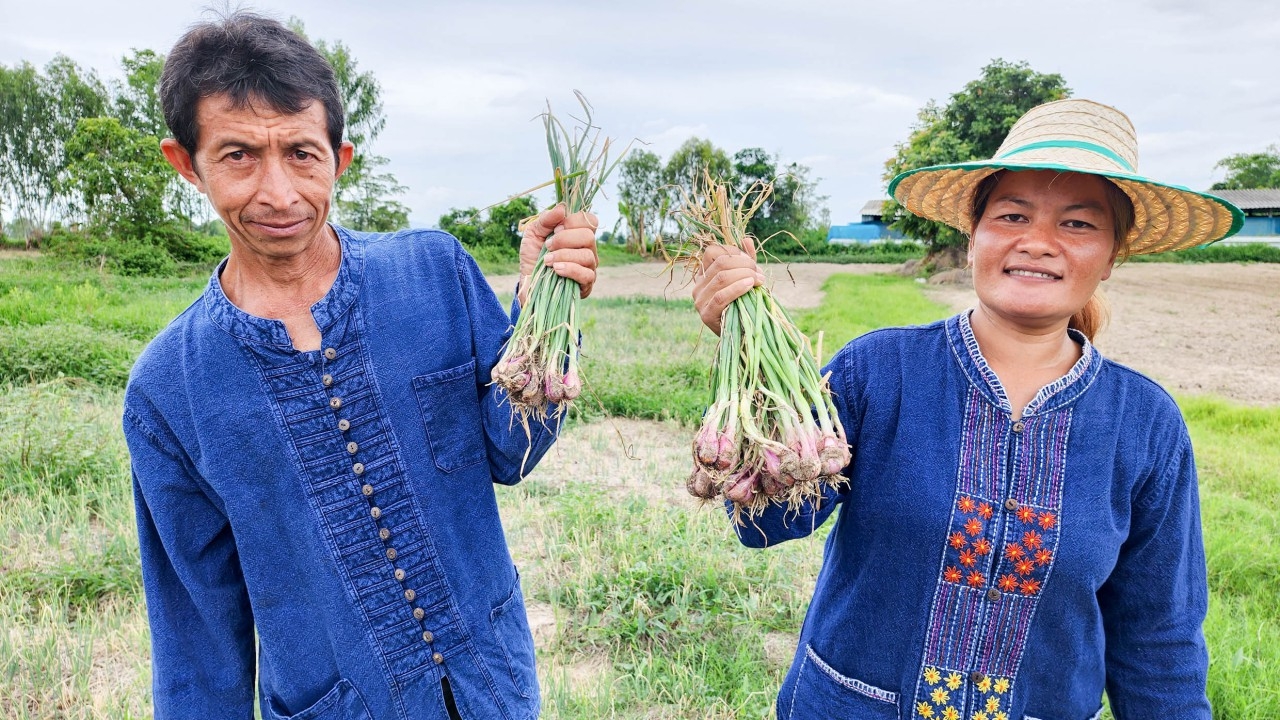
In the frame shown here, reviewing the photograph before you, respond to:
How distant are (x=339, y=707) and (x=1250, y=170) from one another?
77351 millimetres

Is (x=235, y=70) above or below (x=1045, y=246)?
above

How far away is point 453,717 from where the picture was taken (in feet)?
5.54

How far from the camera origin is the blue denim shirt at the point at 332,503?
1.52m

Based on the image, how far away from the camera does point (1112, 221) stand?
153cm

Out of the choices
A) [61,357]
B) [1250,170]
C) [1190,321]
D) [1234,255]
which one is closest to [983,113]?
[1190,321]

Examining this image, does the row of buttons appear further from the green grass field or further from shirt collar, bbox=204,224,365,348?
the green grass field

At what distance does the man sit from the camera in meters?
1.46

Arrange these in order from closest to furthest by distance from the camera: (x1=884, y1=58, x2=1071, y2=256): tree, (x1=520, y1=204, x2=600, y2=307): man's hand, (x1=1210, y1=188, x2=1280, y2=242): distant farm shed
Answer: (x1=520, y1=204, x2=600, y2=307): man's hand < (x1=884, y1=58, x2=1071, y2=256): tree < (x1=1210, y1=188, x2=1280, y2=242): distant farm shed

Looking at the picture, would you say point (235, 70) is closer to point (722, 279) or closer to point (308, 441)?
point (308, 441)

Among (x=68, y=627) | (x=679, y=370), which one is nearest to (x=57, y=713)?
(x=68, y=627)

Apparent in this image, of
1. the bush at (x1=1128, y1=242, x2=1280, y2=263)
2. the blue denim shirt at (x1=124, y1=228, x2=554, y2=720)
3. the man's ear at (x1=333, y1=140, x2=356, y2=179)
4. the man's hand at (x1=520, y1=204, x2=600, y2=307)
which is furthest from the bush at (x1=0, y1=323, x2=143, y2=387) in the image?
the bush at (x1=1128, y1=242, x2=1280, y2=263)

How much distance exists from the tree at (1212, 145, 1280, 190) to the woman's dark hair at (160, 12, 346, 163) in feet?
238

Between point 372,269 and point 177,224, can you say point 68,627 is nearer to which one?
point 372,269

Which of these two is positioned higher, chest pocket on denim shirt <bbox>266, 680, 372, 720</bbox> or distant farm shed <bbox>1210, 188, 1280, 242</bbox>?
distant farm shed <bbox>1210, 188, 1280, 242</bbox>
